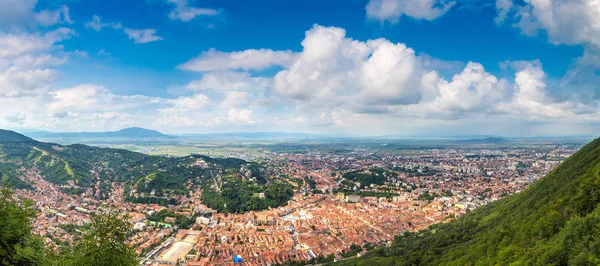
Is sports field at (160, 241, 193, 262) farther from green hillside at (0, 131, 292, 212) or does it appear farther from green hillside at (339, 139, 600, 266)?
green hillside at (0, 131, 292, 212)

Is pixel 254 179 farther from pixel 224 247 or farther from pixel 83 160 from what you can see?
pixel 83 160

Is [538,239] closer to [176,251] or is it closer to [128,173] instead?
[176,251]

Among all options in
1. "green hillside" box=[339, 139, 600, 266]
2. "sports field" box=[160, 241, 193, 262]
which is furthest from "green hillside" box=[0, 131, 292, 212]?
"green hillside" box=[339, 139, 600, 266]

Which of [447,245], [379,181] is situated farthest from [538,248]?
[379,181]

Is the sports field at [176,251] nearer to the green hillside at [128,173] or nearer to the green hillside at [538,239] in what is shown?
the green hillside at [538,239]

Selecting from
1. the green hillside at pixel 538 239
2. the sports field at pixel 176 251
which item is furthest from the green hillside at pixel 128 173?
the green hillside at pixel 538 239

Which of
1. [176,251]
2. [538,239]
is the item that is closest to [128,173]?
[176,251]
